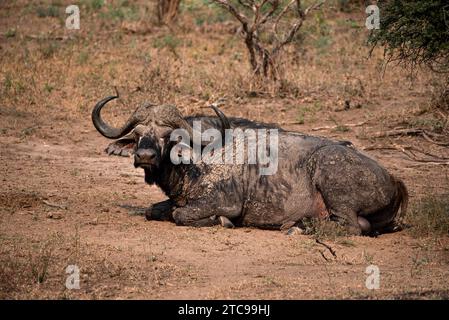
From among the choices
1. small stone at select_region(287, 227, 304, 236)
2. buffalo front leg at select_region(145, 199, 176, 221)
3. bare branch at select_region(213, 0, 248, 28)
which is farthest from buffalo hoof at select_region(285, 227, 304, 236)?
bare branch at select_region(213, 0, 248, 28)

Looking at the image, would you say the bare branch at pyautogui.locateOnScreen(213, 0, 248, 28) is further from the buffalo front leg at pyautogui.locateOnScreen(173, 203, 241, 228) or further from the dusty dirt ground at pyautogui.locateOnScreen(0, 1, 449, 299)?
the buffalo front leg at pyautogui.locateOnScreen(173, 203, 241, 228)

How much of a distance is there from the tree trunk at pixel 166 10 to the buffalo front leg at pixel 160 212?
1179 centimetres

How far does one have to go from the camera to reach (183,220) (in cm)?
890

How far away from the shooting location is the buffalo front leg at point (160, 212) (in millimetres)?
9172

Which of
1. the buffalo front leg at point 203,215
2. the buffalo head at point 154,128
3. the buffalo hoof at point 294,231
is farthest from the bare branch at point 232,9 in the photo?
the buffalo hoof at point 294,231

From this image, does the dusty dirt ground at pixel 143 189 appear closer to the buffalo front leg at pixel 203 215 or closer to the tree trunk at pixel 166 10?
the buffalo front leg at pixel 203 215

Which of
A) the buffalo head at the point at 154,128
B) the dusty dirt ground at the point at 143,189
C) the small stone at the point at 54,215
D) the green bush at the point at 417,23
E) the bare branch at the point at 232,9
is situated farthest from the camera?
the bare branch at the point at 232,9

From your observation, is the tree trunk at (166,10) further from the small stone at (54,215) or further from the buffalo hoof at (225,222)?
the buffalo hoof at (225,222)

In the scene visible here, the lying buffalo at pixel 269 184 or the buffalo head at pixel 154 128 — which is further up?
the buffalo head at pixel 154 128

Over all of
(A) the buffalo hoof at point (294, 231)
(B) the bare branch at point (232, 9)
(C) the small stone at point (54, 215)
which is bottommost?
(A) the buffalo hoof at point (294, 231)

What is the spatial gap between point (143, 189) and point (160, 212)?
58.5 inches

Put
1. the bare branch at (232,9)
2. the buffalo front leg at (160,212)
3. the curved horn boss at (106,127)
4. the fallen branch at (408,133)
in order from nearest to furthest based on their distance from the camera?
the curved horn boss at (106,127) → the buffalo front leg at (160,212) → the fallen branch at (408,133) → the bare branch at (232,9)

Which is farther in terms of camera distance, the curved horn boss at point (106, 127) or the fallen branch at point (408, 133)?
the fallen branch at point (408, 133)
